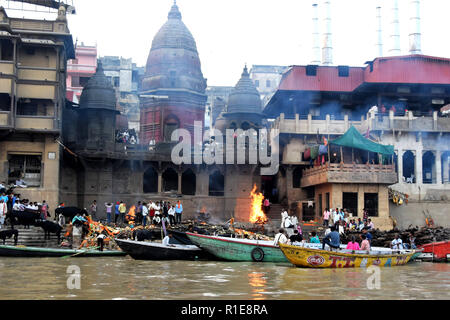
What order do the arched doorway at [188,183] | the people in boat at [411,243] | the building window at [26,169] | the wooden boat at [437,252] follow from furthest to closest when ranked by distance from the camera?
the arched doorway at [188,183] < the building window at [26,169] < the people in boat at [411,243] < the wooden boat at [437,252]

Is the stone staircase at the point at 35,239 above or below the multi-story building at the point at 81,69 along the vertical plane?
below

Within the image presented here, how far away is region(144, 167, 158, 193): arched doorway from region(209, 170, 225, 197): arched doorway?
Result: 3622 millimetres

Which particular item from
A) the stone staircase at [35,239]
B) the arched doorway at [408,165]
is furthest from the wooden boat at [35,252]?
the arched doorway at [408,165]

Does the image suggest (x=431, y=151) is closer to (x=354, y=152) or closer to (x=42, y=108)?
(x=354, y=152)

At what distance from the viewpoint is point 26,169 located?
3058cm

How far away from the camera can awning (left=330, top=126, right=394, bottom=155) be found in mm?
32875

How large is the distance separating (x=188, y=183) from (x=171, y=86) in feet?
25.4

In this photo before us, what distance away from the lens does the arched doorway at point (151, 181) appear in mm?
36438

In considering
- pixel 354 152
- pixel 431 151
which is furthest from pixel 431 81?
pixel 354 152

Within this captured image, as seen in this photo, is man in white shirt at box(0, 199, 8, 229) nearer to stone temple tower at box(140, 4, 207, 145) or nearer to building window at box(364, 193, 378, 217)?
stone temple tower at box(140, 4, 207, 145)
